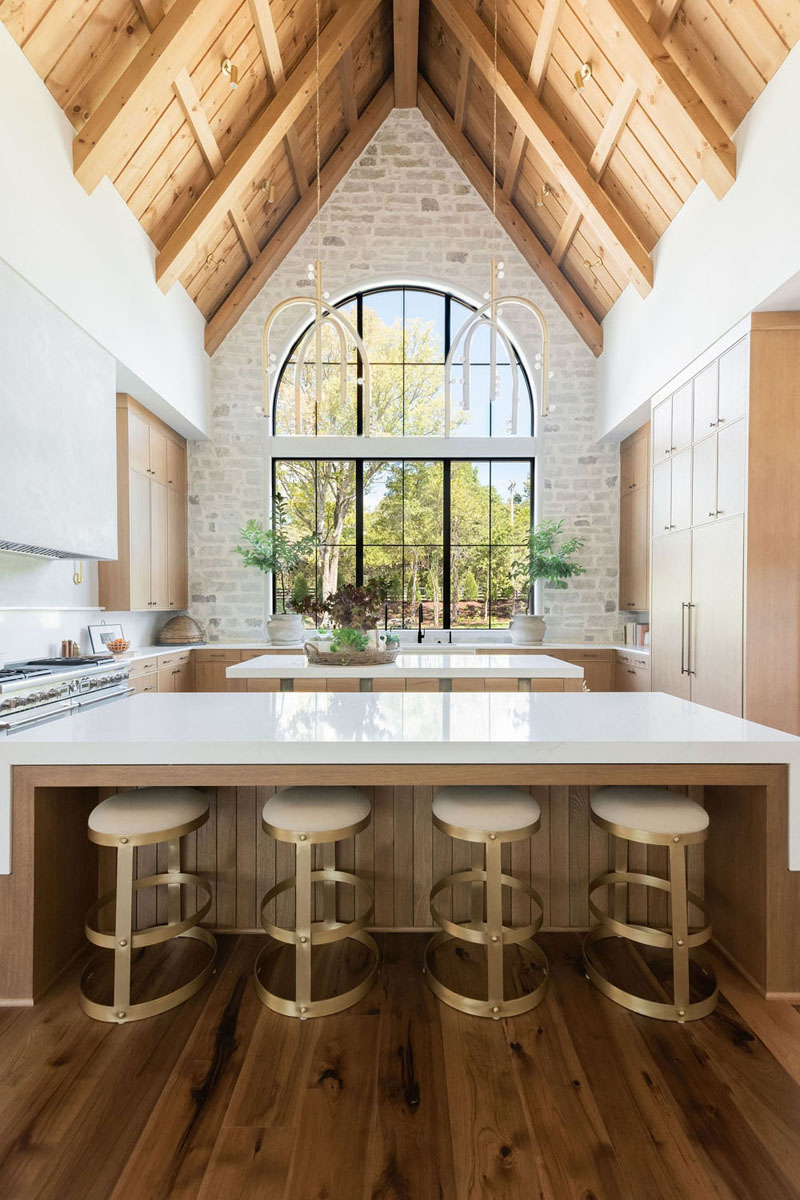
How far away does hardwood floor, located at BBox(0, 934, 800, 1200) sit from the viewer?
4.62ft

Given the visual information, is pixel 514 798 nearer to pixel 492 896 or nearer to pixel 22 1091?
pixel 492 896

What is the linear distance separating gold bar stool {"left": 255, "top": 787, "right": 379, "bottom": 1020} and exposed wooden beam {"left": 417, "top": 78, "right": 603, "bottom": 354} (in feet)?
20.1

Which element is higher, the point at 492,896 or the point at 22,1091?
the point at 492,896

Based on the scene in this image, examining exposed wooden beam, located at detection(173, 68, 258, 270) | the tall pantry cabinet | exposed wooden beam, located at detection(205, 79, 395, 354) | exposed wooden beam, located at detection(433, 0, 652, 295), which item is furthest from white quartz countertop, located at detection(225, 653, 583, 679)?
exposed wooden beam, located at detection(205, 79, 395, 354)

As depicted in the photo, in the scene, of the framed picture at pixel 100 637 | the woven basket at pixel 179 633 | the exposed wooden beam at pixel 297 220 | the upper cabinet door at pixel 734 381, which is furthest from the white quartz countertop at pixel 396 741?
the exposed wooden beam at pixel 297 220

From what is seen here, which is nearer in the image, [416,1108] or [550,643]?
[416,1108]

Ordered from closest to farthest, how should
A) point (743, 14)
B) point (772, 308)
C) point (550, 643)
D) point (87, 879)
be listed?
point (87, 879) → point (743, 14) → point (772, 308) → point (550, 643)

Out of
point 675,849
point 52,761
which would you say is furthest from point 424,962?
point 52,761

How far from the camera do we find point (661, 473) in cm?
522

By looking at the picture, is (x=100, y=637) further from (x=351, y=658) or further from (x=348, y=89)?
(x=348, y=89)

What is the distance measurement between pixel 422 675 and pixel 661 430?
302cm

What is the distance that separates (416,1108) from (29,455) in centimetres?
333

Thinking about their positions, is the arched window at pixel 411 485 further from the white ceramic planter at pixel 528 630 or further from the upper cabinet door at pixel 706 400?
the upper cabinet door at pixel 706 400

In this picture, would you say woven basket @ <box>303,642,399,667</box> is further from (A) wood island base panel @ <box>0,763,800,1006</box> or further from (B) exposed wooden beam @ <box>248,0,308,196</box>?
(B) exposed wooden beam @ <box>248,0,308,196</box>
